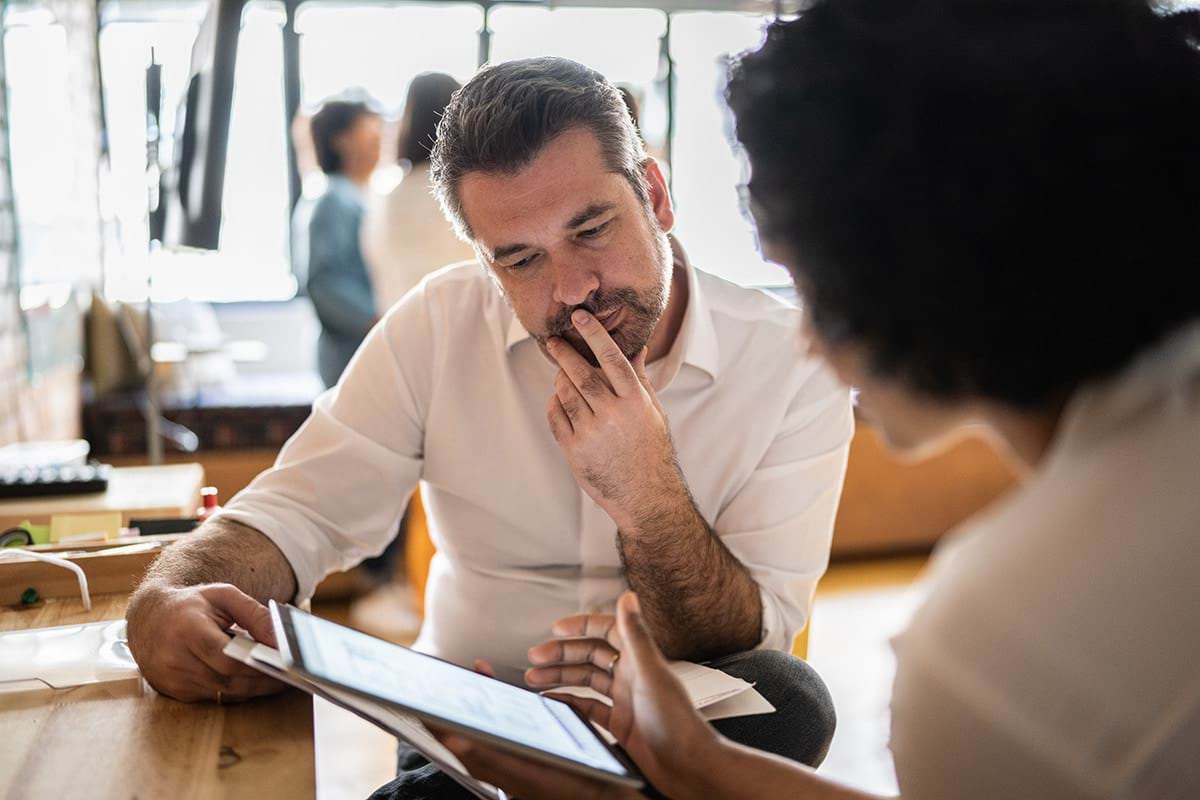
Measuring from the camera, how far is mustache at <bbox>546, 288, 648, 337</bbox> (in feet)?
4.42

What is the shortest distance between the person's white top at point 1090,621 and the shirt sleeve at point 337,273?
115 inches

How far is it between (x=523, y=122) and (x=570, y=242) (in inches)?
6.0

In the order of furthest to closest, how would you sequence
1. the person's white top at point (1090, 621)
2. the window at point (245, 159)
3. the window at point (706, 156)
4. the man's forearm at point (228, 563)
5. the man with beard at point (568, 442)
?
the window at point (706, 156), the window at point (245, 159), the man with beard at point (568, 442), the man's forearm at point (228, 563), the person's white top at point (1090, 621)

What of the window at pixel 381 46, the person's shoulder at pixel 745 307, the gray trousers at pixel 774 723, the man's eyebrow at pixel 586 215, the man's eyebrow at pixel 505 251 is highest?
the window at pixel 381 46

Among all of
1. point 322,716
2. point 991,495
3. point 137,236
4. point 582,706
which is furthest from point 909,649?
point 137,236

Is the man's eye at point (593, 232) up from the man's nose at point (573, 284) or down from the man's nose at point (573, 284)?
up

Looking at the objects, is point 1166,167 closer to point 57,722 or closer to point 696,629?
point 696,629

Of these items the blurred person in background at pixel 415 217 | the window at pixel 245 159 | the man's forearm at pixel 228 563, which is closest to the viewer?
the man's forearm at pixel 228 563

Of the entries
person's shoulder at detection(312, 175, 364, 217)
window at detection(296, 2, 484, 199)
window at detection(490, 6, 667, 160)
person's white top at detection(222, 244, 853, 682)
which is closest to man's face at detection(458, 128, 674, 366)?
person's white top at detection(222, 244, 853, 682)

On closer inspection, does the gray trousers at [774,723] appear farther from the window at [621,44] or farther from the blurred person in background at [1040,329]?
the window at [621,44]

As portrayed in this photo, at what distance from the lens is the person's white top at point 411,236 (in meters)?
2.98

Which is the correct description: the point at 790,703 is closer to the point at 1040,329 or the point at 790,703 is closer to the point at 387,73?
the point at 1040,329

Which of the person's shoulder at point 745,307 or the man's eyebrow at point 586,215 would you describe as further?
the person's shoulder at point 745,307

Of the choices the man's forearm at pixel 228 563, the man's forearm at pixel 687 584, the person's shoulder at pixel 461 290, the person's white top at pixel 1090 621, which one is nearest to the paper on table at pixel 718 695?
the man's forearm at pixel 687 584
